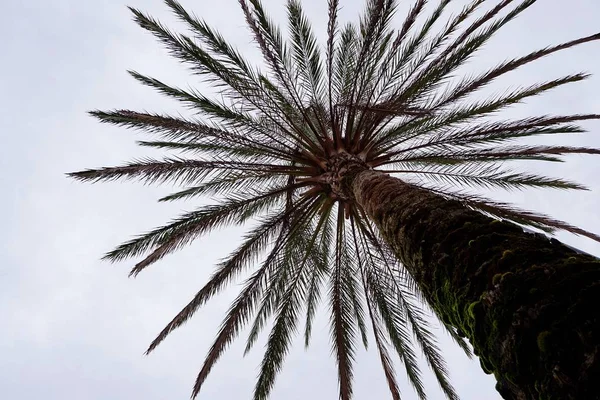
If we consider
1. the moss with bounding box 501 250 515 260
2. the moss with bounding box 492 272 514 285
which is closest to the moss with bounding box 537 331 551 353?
the moss with bounding box 492 272 514 285

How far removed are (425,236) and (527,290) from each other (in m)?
1.21

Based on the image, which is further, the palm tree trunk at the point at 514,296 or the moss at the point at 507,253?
the moss at the point at 507,253

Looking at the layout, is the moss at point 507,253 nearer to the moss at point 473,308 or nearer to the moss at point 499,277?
the moss at point 499,277

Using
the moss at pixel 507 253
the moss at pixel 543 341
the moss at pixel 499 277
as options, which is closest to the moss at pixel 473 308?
the moss at pixel 499 277

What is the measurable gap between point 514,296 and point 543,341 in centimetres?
33

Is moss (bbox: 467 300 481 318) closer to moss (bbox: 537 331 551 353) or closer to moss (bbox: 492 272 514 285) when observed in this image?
moss (bbox: 492 272 514 285)

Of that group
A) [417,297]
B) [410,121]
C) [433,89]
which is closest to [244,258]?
[417,297]

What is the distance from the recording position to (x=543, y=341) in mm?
1779

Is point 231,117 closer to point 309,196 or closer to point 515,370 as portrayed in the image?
point 309,196

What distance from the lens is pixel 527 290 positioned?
2.05 m

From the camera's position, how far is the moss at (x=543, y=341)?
1.77m

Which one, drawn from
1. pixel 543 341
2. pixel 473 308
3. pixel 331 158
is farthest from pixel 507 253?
pixel 331 158

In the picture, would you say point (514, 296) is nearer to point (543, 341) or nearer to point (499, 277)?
point (499, 277)

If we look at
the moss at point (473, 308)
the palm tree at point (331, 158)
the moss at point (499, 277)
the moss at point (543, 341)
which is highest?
the palm tree at point (331, 158)
